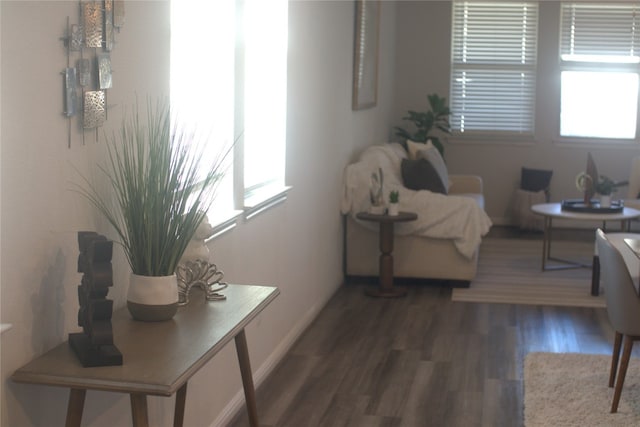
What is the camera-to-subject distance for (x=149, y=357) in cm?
211

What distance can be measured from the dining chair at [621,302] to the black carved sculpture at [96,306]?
229 centimetres

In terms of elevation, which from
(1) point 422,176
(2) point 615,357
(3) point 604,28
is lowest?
(2) point 615,357

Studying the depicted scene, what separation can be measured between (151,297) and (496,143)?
22.9 ft

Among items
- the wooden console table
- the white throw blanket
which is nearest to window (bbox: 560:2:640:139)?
the white throw blanket

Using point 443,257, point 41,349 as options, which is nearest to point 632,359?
point 443,257

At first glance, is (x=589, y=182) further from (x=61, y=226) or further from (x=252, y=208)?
(x=61, y=226)

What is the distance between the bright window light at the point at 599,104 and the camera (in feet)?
28.6

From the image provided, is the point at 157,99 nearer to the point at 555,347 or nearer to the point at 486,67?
the point at 555,347

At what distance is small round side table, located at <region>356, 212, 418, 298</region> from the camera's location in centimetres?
589

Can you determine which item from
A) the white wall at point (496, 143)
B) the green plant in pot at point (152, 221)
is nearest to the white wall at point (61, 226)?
the green plant in pot at point (152, 221)

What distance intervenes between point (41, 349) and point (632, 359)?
332 centimetres

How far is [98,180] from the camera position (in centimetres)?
246

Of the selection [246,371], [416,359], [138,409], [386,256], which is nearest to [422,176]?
[386,256]

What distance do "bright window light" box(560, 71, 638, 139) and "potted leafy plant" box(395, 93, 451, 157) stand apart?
1203mm
